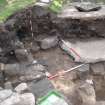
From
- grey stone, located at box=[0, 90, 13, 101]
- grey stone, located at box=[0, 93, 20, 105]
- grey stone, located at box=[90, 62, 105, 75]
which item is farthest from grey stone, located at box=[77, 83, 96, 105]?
grey stone, located at box=[0, 90, 13, 101]

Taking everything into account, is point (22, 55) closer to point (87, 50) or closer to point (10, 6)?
point (10, 6)

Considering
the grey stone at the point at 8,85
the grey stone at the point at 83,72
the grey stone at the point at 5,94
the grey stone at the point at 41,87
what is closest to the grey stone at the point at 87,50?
the grey stone at the point at 83,72

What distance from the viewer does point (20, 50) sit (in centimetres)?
1073

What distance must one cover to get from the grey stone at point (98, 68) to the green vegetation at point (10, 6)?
2982mm

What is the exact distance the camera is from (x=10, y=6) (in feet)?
37.0

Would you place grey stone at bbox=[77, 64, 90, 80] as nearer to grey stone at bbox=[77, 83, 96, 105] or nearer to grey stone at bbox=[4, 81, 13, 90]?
grey stone at bbox=[77, 83, 96, 105]

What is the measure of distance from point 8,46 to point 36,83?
6.15 feet

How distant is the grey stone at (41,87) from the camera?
9.09m

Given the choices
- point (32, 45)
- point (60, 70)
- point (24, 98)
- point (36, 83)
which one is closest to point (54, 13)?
point (32, 45)

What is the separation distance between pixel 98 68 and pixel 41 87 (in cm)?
232

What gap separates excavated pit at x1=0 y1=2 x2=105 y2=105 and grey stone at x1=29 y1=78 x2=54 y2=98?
2.18 ft

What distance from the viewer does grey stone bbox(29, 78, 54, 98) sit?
9086 mm

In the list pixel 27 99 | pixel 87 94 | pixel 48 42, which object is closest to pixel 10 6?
pixel 48 42

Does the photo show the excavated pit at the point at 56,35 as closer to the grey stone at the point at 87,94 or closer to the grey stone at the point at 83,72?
the grey stone at the point at 83,72
